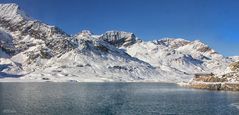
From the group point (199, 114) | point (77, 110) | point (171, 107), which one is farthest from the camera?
point (171, 107)

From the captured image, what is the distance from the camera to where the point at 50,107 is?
117 m

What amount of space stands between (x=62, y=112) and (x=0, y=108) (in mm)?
18537

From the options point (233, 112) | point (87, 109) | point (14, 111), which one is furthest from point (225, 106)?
point (14, 111)

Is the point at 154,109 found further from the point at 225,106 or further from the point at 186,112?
the point at 225,106

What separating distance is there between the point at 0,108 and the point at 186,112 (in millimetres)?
49623

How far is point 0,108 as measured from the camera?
110438 mm

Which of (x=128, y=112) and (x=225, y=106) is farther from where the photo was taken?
(x=225, y=106)

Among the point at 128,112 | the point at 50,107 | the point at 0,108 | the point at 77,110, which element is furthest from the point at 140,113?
the point at 0,108

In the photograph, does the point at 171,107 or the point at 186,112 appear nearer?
the point at 186,112

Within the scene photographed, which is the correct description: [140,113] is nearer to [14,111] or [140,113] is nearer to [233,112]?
[233,112]

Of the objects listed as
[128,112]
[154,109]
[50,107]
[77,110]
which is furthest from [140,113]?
[50,107]

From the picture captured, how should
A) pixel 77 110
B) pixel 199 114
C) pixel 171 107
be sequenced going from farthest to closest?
pixel 171 107 → pixel 77 110 → pixel 199 114

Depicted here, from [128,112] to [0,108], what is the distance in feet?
114

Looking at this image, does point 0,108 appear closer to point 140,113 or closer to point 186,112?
point 140,113
